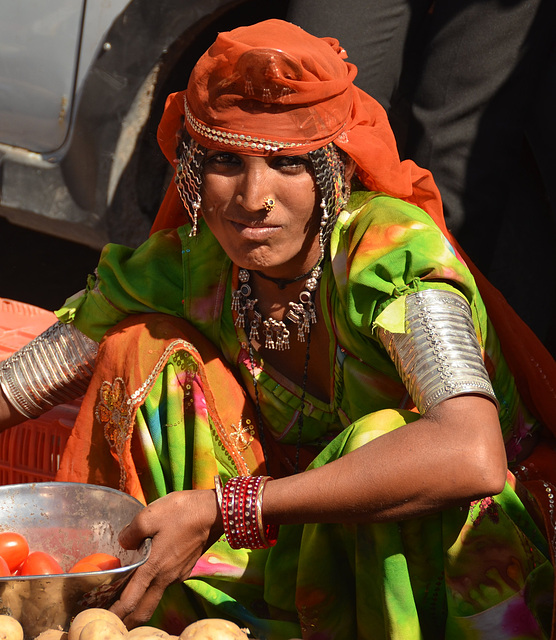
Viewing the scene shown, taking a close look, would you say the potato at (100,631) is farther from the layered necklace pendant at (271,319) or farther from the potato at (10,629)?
the layered necklace pendant at (271,319)

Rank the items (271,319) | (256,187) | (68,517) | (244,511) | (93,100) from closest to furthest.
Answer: (244,511)
(256,187)
(68,517)
(271,319)
(93,100)

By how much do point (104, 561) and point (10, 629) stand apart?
0.31 meters

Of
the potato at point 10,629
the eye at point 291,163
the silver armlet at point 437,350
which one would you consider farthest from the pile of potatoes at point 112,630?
the eye at point 291,163

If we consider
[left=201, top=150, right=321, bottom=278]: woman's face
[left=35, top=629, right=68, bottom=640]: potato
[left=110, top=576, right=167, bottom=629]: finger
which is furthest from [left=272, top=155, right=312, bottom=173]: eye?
[left=35, top=629, right=68, bottom=640]: potato

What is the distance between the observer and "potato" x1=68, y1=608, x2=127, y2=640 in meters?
1.62

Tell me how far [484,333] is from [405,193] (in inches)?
14.5

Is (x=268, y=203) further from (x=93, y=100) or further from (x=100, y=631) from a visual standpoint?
(x=93, y=100)

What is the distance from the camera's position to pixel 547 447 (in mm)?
2182

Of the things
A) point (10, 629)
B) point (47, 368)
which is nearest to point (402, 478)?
point (10, 629)

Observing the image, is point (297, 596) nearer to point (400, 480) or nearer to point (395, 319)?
point (400, 480)

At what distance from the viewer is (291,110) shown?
6.22ft

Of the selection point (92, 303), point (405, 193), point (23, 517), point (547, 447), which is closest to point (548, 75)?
point (405, 193)

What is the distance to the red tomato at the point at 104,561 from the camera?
1905 millimetres

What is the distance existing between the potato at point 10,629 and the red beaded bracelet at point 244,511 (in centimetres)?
43
